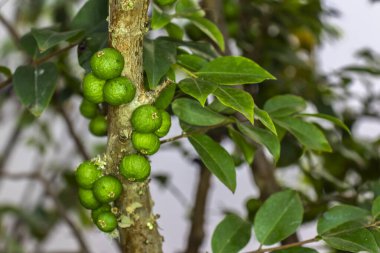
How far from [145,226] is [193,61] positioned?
162mm

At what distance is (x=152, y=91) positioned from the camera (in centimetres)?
52

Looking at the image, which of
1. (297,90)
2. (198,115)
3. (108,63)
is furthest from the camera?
(297,90)

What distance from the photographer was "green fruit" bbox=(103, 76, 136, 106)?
0.48m

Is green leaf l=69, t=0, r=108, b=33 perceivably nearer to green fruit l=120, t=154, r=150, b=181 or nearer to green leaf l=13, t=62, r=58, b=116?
green leaf l=13, t=62, r=58, b=116

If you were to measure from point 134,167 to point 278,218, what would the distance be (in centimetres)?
21

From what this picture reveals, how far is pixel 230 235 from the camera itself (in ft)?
2.09

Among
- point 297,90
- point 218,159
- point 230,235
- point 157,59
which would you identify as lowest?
point 297,90

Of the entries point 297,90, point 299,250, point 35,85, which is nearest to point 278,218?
point 299,250

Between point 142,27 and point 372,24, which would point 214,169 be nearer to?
point 142,27

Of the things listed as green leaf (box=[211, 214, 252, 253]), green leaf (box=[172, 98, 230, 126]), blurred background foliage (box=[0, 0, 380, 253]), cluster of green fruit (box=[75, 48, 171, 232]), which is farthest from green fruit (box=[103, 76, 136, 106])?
blurred background foliage (box=[0, 0, 380, 253])

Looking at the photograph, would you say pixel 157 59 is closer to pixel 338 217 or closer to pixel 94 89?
pixel 94 89

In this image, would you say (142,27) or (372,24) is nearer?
(142,27)

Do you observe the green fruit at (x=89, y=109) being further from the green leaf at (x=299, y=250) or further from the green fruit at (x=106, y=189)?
the green leaf at (x=299, y=250)

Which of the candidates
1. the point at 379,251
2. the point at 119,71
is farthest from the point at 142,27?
the point at 379,251
